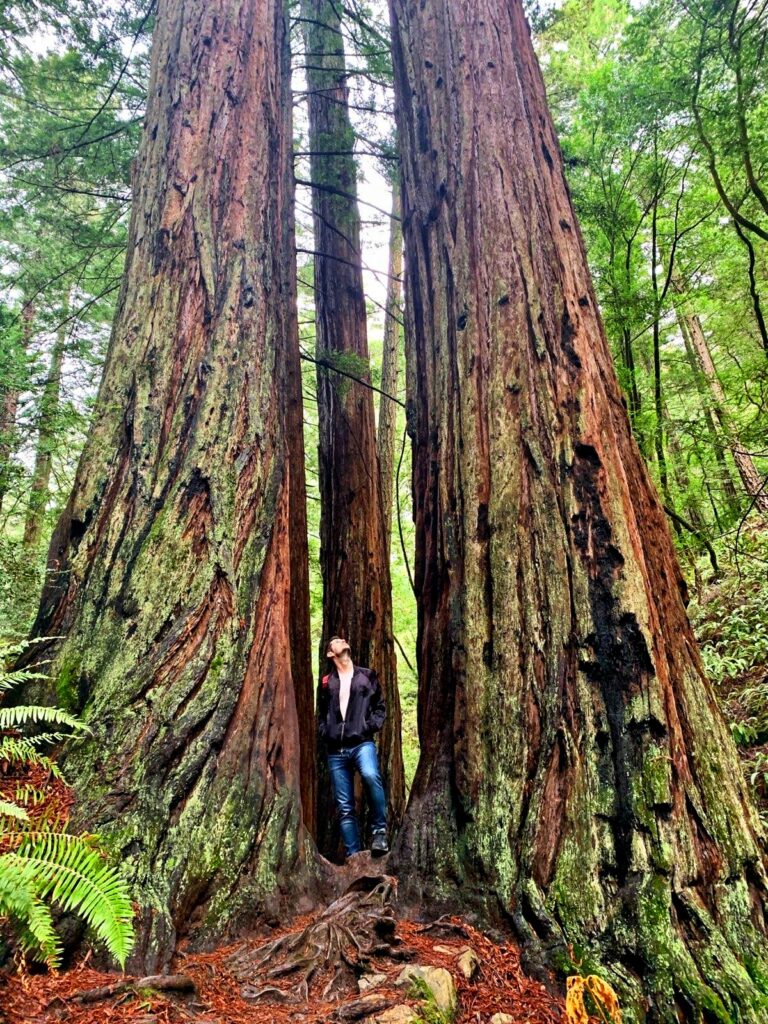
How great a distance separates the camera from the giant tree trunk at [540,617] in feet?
6.80

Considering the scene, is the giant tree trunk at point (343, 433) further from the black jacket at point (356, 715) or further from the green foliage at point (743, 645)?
the green foliage at point (743, 645)

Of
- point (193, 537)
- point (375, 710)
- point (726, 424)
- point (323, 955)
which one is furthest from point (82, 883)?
point (726, 424)

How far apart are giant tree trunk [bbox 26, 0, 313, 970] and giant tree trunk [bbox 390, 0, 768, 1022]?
0.84m

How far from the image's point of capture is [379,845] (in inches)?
160

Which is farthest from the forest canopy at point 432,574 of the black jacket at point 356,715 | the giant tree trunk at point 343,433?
the giant tree trunk at point 343,433

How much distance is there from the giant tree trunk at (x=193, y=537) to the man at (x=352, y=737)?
152 centimetres

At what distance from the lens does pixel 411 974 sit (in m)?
1.89

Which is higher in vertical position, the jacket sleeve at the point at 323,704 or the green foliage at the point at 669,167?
the green foliage at the point at 669,167

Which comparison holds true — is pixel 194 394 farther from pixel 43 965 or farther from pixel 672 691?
pixel 672 691

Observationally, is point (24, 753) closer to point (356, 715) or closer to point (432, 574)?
point (432, 574)

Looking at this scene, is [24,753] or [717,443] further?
[717,443]

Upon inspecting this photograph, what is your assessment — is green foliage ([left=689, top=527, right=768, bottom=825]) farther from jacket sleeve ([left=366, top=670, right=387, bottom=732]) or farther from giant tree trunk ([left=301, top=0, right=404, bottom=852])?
giant tree trunk ([left=301, top=0, right=404, bottom=852])

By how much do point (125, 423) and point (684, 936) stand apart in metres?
3.14

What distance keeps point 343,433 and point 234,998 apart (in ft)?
18.8
